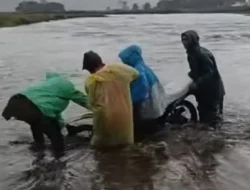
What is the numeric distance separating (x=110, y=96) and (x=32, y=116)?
1089 millimetres

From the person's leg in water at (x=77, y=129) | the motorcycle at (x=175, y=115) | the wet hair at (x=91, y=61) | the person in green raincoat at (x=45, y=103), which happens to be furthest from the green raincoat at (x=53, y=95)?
the motorcycle at (x=175, y=115)

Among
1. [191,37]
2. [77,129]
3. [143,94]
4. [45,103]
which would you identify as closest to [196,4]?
[191,37]

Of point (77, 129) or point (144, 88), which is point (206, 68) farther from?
point (77, 129)

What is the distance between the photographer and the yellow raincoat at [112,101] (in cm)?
888

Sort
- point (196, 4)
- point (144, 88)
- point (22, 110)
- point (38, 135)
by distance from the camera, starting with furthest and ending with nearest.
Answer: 1. point (196, 4)
2. point (144, 88)
3. point (38, 135)
4. point (22, 110)

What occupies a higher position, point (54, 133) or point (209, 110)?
point (54, 133)

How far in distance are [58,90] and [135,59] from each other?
1.32 m

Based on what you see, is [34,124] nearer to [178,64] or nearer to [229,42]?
[178,64]

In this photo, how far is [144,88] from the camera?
9703 millimetres

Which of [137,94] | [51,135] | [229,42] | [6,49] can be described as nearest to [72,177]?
[51,135]

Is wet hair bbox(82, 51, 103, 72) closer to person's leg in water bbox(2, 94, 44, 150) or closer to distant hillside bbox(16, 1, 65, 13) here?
person's leg in water bbox(2, 94, 44, 150)

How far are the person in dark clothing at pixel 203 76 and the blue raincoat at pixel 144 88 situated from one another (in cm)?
75

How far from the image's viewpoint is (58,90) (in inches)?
351

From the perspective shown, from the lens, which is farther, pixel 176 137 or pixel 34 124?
pixel 176 137
